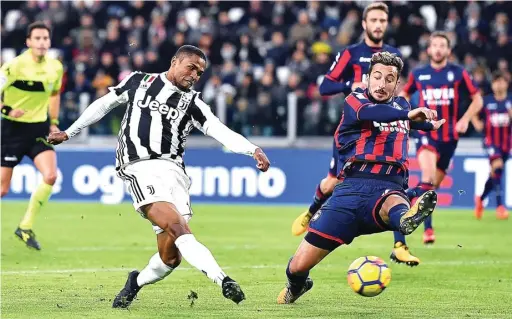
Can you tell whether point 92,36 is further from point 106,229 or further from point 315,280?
point 315,280

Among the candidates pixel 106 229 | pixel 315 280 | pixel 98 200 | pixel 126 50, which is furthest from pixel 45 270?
pixel 126 50

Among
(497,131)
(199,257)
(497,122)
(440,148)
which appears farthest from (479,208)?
(199,257)

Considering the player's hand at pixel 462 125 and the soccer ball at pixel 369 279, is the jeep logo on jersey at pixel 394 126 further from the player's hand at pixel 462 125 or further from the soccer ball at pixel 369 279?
the player's hand at pixel 462 125

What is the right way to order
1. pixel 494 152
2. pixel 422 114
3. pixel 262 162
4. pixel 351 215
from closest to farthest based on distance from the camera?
pixel 422 114
pixel 262 162
pixel 351 215
pixel 494 152

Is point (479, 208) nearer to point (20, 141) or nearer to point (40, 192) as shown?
point (40, 192)

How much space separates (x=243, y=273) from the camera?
34.1ft

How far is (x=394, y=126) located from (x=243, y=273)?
292 centimetres

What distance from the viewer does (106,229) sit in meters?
15.4

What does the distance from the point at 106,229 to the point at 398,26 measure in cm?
858

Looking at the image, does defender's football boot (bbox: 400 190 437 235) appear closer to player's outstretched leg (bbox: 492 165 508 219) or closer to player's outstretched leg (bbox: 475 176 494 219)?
player's outstretched leg (bbox: 475 176 494 219)

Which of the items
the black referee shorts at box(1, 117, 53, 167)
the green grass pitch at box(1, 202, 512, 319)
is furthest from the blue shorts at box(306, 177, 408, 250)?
the black referee shorts at box(1, 117, 53, 167)

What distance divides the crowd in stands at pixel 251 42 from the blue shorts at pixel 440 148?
669 centimetres

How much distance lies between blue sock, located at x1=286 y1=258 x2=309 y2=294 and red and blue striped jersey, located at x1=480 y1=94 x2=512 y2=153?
10656 mm

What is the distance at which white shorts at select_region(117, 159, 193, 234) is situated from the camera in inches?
307
